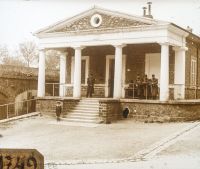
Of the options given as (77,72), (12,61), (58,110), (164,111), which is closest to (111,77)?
(77,72)

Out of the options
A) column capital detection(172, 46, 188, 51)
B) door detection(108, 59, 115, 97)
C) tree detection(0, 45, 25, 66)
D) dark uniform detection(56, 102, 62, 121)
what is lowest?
dark uniform detection(56, 102, 62, 121)

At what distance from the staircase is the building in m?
0.78

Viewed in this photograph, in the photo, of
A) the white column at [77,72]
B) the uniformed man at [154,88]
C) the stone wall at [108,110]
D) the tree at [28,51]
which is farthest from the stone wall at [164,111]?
the tree at [28,51]

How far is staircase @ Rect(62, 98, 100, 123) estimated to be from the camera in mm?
15352

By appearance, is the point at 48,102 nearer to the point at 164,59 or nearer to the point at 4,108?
the point at 4,108

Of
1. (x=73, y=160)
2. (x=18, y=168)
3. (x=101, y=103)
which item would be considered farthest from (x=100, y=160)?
(x=101, y=103)

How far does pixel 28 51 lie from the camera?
3934 cm

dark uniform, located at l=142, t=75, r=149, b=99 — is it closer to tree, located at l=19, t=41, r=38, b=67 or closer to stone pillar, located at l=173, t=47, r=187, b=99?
stone pillar, located at l=173, t=47, r=187, b=99

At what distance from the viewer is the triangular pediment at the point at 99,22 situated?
15820mm

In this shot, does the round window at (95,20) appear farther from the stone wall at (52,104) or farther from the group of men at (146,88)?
the stone wall at (52,104)

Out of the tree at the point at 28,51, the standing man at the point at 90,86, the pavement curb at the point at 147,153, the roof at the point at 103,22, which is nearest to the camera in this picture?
the pavement curb at the point at 147,153

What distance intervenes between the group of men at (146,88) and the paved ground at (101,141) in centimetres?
173

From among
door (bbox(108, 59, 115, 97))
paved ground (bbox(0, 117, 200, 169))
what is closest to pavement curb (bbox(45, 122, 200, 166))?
paved ground (bbox(0, 117, 200, 169))

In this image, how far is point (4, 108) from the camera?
19578 millimetres
